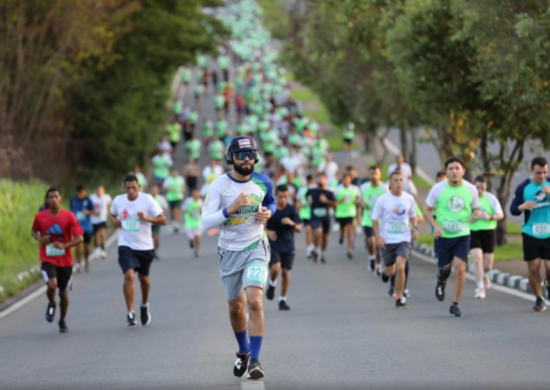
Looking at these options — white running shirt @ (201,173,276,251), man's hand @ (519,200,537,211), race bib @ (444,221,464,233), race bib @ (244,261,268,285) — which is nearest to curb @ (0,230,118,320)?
race bib @ (444,221,464,233)

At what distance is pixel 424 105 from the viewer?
2608cm

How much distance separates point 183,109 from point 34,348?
172 ft

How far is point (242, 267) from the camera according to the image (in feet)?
37.5

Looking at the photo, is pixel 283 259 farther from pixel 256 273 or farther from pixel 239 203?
pixel 239 203

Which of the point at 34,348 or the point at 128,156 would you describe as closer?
the point at 34,348

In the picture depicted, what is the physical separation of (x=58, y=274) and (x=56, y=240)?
0.47m

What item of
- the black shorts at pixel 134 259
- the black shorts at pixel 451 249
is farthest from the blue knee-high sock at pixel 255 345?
the black shorts at pixel 134 259

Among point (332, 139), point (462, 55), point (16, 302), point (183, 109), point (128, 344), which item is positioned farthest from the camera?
point (332, 139)

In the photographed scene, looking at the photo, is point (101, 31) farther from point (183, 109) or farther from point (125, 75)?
point (183, 109)

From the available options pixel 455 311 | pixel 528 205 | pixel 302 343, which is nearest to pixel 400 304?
pixel 455 311

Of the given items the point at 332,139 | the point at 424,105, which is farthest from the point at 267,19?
the point at 424,105

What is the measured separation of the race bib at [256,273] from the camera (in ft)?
36.9

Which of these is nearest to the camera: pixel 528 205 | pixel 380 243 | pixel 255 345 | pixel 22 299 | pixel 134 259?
pixel 255 345

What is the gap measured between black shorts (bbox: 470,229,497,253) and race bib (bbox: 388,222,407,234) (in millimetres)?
1414
